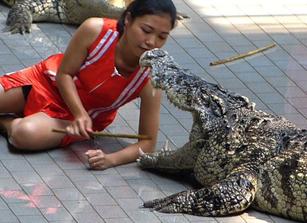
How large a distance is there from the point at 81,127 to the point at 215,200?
2.48 ft

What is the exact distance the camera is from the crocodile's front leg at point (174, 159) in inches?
222

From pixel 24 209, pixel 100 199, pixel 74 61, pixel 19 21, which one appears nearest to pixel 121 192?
pixel 100 199

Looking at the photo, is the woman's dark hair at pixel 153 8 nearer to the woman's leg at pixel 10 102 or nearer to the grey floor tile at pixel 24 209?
the woman's leg at pixel 10 102

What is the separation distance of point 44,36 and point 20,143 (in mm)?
1730

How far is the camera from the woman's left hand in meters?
5.64

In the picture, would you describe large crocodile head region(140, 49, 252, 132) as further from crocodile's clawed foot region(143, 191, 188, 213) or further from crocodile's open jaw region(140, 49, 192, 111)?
crocodile's clawed foot region(143, 191, 188, 213)

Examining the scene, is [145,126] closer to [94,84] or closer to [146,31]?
[94,84]

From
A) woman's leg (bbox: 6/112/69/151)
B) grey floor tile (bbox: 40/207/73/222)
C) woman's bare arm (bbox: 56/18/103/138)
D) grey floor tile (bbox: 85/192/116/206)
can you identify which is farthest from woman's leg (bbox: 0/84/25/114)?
grey floor tile (bbox: 40/207/73/222)

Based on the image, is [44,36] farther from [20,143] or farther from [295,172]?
[295,172]

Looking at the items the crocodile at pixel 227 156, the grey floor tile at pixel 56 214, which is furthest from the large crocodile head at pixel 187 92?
the grey floor tile at pixel 56 214

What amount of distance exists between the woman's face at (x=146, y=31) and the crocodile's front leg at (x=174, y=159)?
0.50m

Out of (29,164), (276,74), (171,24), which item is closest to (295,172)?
(171,24)

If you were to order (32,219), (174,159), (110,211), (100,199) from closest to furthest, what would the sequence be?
(32,219)
(110,211)
(100,199)
(174,159)

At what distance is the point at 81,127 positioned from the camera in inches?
220
